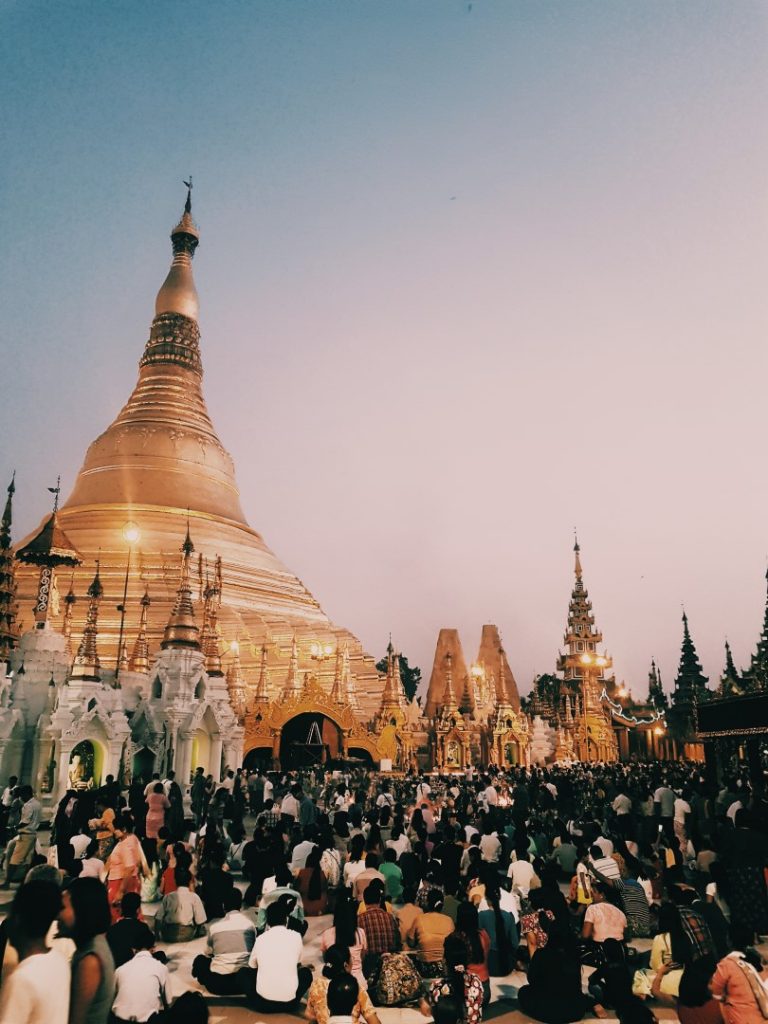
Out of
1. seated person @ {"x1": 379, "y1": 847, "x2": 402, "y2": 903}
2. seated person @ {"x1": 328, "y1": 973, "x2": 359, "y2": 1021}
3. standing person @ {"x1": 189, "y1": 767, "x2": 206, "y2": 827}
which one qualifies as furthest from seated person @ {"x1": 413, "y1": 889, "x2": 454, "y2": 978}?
standing person @ {"x1": 189, "y1": 767, "x2": 206, "y2": 827}

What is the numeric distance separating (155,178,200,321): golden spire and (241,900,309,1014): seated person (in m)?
48.4

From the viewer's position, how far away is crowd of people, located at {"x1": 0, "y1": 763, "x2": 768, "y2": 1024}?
4126mm

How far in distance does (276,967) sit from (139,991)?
1.41m

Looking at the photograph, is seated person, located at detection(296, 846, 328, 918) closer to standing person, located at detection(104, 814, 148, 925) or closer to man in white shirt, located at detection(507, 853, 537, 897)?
standing person, located at detection(104, 814, 148, 925)

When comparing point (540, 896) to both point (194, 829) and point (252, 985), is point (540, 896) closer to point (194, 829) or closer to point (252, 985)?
point (252, 985)

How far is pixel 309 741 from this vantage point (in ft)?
104

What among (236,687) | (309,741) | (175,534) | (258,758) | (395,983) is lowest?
(395,983)

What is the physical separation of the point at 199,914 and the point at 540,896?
3.81m

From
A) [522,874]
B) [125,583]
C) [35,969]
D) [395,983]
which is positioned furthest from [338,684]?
[35,969]

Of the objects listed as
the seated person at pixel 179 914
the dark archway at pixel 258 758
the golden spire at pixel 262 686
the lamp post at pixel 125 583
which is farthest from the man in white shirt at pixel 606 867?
the golden spire at pixel 262 686

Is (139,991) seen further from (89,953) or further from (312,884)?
(312,884)

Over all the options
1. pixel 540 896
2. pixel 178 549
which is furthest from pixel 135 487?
pixel 540 896

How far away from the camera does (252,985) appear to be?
6.21 m

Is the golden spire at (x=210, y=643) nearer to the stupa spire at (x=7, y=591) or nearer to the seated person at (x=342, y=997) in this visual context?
the stupa spire at (x=7, y=591)
